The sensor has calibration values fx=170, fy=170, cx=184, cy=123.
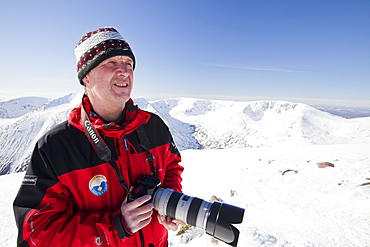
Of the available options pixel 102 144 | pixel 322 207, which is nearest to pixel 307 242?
pixel 322 207

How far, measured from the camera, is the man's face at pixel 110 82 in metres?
2.15

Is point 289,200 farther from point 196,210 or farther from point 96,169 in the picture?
point 96,169

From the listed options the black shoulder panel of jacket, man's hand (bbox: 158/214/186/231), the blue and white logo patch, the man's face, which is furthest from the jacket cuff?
the man's face

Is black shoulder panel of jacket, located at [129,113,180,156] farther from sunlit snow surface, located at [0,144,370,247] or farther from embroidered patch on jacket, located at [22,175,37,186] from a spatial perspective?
sunlit snow surface, located at [0,144,370,247]

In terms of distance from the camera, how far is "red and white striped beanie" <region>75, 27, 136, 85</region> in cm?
222

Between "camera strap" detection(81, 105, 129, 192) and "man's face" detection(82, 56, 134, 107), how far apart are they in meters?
0.37

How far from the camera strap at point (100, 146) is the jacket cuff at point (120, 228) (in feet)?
0.91

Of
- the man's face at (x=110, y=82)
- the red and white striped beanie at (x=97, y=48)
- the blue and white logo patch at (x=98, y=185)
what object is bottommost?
the blue and white logo patch at (x=98, y=185)

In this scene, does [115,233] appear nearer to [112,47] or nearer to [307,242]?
[112,47]

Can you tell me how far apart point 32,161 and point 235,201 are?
19.7 feet

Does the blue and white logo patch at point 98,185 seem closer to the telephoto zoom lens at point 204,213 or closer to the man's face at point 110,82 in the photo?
the telephoto zoom lens at point 204,213

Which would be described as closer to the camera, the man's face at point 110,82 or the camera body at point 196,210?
the camera body at point 196,210

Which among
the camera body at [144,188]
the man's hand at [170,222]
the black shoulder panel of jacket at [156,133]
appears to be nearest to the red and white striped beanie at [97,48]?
the black shoulder panel of jacket at [156,133]

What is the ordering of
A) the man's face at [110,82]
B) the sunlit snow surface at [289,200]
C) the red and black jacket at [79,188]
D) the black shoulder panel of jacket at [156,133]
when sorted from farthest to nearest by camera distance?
the sunlit snow surface at [289,200] < the black shoulder panel of jacket at [156,133] < the man's face at [110,82] < the red and black jacket at [79,188]
